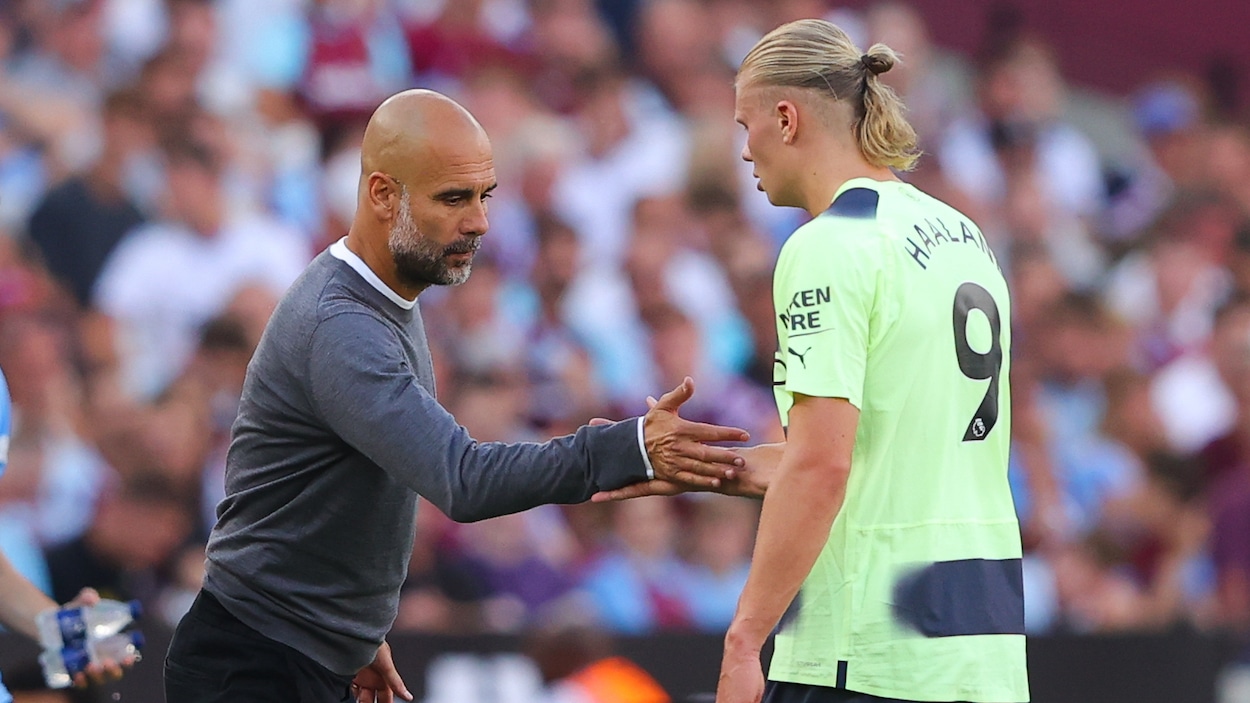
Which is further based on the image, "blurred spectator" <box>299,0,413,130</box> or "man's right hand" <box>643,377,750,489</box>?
"blurred spectator" <box>299,0,413,130</box>

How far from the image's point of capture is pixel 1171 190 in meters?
11.1

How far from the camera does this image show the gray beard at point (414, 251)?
4027 millimetres

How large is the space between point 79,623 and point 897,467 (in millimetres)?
2318

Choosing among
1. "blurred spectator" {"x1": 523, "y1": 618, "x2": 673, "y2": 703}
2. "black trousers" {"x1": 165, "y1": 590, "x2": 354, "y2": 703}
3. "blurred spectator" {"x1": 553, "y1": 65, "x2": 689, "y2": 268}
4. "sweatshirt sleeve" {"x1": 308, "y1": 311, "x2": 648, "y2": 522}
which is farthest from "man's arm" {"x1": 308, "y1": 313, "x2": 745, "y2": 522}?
"blurred spectator" {"x1": 553, "y1": 65, "x2": 689, "y2": 268}

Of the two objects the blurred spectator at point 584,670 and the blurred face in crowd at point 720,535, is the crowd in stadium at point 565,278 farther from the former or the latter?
the blurred spectator at point 584,670

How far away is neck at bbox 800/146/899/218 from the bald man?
56 cm

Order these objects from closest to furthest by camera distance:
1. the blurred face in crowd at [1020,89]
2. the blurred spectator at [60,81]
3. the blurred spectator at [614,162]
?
the blurred spectator at [60,81], the blurred spectator at [614,162], the blurred face in crowd at [1020,89]

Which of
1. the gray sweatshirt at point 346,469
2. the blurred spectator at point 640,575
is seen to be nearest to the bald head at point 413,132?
the gray sweatshirt at point 346,469

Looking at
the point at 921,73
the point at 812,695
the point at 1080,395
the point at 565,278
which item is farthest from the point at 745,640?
the point at 921,73

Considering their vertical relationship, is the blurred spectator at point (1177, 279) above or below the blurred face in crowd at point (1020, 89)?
below

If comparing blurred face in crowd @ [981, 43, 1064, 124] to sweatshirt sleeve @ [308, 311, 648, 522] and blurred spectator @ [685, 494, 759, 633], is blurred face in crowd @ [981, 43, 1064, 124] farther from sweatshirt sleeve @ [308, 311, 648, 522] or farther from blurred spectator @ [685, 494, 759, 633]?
sweatshirt sleeve @ [308, 311, 648, 522]

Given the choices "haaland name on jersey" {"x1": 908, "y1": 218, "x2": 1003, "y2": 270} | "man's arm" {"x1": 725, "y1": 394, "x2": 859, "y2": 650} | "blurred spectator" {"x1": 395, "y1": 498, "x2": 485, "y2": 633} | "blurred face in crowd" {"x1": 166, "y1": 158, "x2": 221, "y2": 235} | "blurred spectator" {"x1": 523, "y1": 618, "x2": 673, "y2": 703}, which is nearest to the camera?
"man's arm" {"x1": 725, "y1": 394, "x2": 859, "y2": 650}

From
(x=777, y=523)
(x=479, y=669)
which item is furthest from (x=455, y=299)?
(x=777, y=523)

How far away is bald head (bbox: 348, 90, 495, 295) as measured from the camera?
4.02 meters
